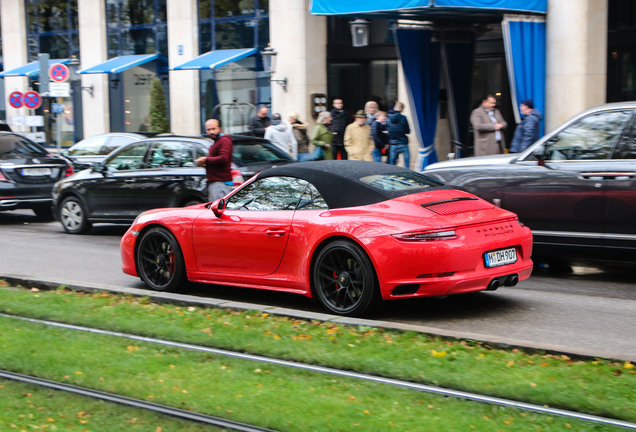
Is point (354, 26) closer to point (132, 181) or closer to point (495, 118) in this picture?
point (495, 118)

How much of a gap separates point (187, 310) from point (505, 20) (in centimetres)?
1215

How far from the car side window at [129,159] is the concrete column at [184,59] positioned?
45.3 feet

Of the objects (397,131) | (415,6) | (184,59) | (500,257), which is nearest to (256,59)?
(184,59)

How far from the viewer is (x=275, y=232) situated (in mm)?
7938

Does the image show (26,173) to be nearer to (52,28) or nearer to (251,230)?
(251,230)

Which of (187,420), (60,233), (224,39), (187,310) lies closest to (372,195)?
(187,310)

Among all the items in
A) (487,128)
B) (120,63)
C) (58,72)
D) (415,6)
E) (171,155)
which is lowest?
(171,155)

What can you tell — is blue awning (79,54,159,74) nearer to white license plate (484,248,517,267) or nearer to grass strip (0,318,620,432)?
grass strip (0,318,620,432)

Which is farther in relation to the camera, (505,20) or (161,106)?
(161,106)

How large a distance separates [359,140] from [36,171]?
21.3 ft

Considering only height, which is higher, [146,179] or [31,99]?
[31,99]

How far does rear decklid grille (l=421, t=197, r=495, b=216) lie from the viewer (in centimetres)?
742

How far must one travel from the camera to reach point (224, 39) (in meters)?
27.5

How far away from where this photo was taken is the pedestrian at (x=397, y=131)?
18312mm
